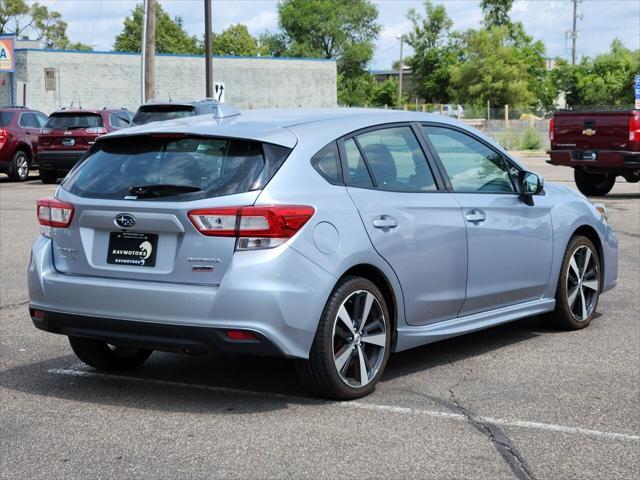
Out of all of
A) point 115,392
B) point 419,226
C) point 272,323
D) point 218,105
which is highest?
point 218,105

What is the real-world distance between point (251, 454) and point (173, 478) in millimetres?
459

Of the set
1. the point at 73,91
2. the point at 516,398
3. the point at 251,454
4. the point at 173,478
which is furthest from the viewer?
the point at 73,91

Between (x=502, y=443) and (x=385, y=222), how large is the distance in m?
1.50

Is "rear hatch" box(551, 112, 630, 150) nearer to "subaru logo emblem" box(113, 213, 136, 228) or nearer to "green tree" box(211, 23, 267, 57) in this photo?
"subaru logo emblem" box(113, 213, 136, 228)

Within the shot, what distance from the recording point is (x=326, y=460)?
4.92 meters

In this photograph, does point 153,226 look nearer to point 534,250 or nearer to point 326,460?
point 326,460

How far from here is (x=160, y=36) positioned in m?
126

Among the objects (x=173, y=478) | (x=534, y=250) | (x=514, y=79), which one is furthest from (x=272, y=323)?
(x=514, y=79)

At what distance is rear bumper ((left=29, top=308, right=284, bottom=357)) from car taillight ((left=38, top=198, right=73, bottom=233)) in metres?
0.51

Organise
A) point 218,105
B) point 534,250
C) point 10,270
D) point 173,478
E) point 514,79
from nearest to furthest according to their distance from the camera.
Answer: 1. point 173,478
2. point 218,105
3. point 534,250
4. point 10,270
5. point 514,79

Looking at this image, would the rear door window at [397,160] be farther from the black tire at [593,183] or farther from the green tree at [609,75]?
the green tree at [609,75]

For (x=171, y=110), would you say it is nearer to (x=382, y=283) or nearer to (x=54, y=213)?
(x=54, y=213)

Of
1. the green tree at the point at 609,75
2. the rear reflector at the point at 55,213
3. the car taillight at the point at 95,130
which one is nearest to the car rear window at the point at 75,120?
the car taillight at the point at 95,130

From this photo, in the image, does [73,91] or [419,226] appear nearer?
[419,226]
